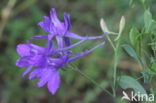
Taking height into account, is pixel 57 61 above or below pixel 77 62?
above

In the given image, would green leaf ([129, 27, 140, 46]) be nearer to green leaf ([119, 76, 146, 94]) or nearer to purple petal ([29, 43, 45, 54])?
green leaf ([119, 76, 146, 94])

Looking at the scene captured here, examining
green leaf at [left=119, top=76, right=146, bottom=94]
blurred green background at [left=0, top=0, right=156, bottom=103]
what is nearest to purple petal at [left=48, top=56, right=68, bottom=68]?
green leaf at [left=119, top=76, right=146, bottom=94]

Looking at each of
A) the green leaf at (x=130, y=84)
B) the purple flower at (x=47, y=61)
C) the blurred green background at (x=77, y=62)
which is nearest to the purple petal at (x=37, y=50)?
the purple flower at (x=47, y=61)

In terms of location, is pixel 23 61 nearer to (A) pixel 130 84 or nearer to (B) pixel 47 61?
(B) pixel 47 61

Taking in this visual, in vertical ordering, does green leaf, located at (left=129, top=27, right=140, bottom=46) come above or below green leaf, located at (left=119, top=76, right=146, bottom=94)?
above

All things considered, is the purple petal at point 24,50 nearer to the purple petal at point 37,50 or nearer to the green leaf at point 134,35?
the purple petal at point 37,50

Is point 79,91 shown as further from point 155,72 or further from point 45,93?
point 155,72

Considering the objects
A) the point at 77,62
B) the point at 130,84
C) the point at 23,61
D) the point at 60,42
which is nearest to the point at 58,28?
the point at 60,42

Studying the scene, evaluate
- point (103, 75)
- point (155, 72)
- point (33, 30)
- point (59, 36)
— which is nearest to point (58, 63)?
point (59, 36)
